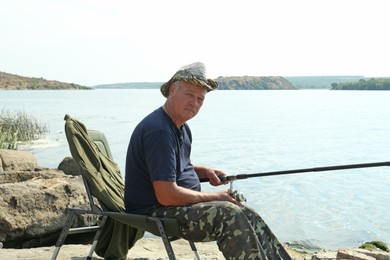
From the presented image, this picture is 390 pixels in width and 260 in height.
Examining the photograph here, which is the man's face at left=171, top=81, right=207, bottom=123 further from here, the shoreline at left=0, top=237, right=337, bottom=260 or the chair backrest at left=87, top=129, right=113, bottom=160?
the shoreline at left=0, top=237, right=337, bottom=260

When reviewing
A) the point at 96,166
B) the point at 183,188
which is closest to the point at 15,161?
the point at 96,166

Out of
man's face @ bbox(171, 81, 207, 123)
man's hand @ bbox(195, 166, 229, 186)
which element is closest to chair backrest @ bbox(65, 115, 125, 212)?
man's hand @ bbox(195, 166, 229, 186)

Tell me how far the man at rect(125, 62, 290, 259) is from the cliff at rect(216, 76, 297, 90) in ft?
340

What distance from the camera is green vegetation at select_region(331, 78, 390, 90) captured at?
111m

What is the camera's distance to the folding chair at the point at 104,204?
3480mm

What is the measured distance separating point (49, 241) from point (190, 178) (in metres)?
2.85

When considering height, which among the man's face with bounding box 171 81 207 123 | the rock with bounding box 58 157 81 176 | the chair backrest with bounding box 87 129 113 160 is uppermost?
the man's face with bounding box 171 81 207 123

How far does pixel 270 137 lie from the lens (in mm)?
26938

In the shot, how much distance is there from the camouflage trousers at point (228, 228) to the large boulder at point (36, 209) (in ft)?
8.40

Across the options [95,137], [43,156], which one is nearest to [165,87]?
[95,137]

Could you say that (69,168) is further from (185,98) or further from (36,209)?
(185,98)

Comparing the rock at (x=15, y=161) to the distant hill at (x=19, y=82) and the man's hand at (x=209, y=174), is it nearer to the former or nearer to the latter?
the man's hand at (x=209, y=174)

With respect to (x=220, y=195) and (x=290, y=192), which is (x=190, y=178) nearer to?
(x=220, y=195)

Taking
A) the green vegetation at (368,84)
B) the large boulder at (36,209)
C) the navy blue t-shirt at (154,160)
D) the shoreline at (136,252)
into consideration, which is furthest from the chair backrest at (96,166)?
the green vegetation at (368,84)
